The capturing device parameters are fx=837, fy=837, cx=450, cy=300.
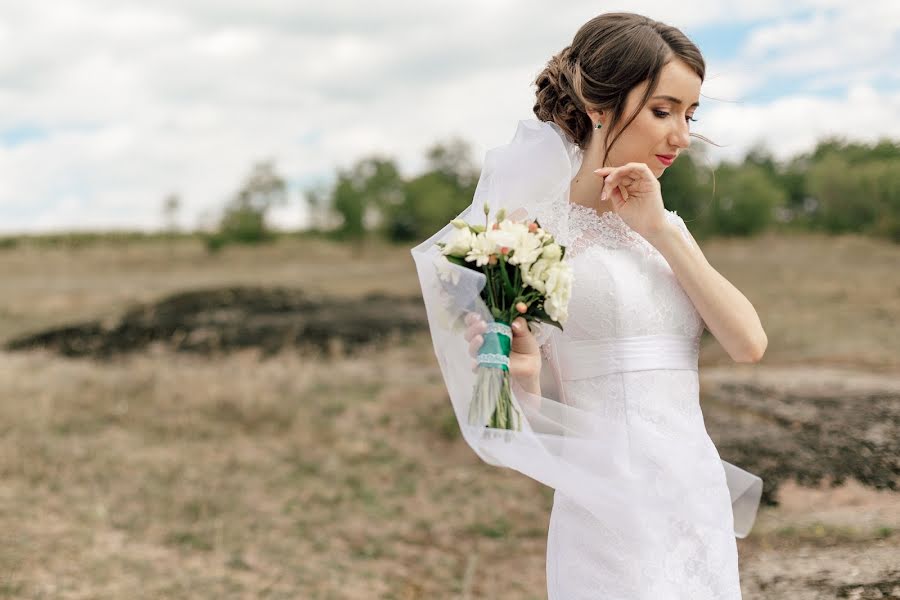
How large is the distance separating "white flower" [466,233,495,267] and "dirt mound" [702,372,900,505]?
6292 millimetres

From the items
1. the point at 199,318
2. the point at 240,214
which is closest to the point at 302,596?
the point at 199,318

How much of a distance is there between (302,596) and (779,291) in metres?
17.4

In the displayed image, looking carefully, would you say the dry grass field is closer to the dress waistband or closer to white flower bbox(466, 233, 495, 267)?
the dress waistband

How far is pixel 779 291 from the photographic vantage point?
20.9m

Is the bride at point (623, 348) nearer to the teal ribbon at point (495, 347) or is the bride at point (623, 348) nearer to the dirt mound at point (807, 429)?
the teal ribbon at point (495, 347)

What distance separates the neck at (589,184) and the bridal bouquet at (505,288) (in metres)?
0.41

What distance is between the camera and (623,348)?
2.46 m

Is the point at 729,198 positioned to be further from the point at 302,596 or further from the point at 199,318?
the point at 302,596

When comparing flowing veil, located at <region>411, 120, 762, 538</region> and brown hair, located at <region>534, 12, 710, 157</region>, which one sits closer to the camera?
flowing veil, located at <region>411, 120, 762, 538</region>

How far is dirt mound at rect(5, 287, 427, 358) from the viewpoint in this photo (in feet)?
53.6

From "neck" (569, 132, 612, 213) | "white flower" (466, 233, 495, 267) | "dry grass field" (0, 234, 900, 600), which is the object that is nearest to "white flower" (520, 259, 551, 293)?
"white flower" (466, 233, 495, 267)

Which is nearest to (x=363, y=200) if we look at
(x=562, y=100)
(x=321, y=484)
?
(x=321, y=484)

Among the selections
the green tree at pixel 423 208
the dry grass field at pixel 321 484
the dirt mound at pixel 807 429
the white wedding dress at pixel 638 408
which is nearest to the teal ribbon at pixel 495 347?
the white wedding dress at pixel 638 408

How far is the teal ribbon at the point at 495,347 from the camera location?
7.45ft
